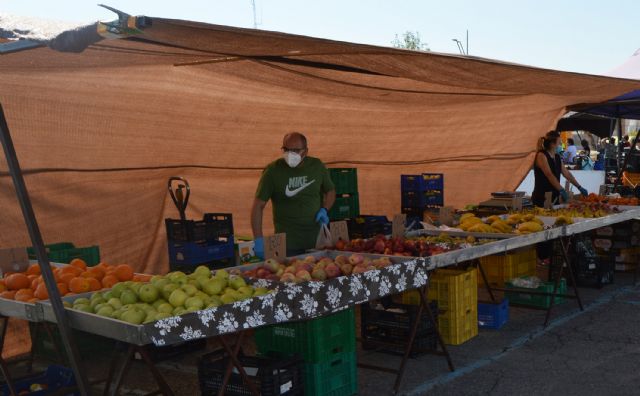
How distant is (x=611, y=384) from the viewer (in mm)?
4898

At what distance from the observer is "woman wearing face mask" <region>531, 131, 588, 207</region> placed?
8.89 metres

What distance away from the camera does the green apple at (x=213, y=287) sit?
3.69m

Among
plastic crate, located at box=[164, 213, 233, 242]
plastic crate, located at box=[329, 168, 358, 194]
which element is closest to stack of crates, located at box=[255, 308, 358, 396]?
plastic crate, located at box=[164, 213, 233, 242]

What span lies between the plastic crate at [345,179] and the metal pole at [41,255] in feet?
18.3

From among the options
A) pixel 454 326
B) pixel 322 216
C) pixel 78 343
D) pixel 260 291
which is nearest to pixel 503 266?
pixel 454 326

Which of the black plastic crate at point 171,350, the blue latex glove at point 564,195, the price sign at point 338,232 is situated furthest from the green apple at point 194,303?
the blue latex glove at point 564,195

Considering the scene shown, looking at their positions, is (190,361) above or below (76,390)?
below

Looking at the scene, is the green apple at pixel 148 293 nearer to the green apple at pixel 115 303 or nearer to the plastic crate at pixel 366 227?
the green apple at pixel 115 303

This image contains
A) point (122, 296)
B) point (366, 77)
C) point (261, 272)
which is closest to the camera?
point (122, 296)

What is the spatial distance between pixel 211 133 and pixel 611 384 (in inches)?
175

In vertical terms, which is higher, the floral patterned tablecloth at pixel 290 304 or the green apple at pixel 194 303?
the green apple at pixel 194 303

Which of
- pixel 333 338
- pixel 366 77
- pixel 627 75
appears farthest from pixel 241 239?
pixel 627 75

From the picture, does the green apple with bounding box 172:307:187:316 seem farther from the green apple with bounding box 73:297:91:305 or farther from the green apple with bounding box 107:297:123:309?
the green apple with bounding box 73:297:91:305

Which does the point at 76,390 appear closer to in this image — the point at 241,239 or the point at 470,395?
the point at 470,395
